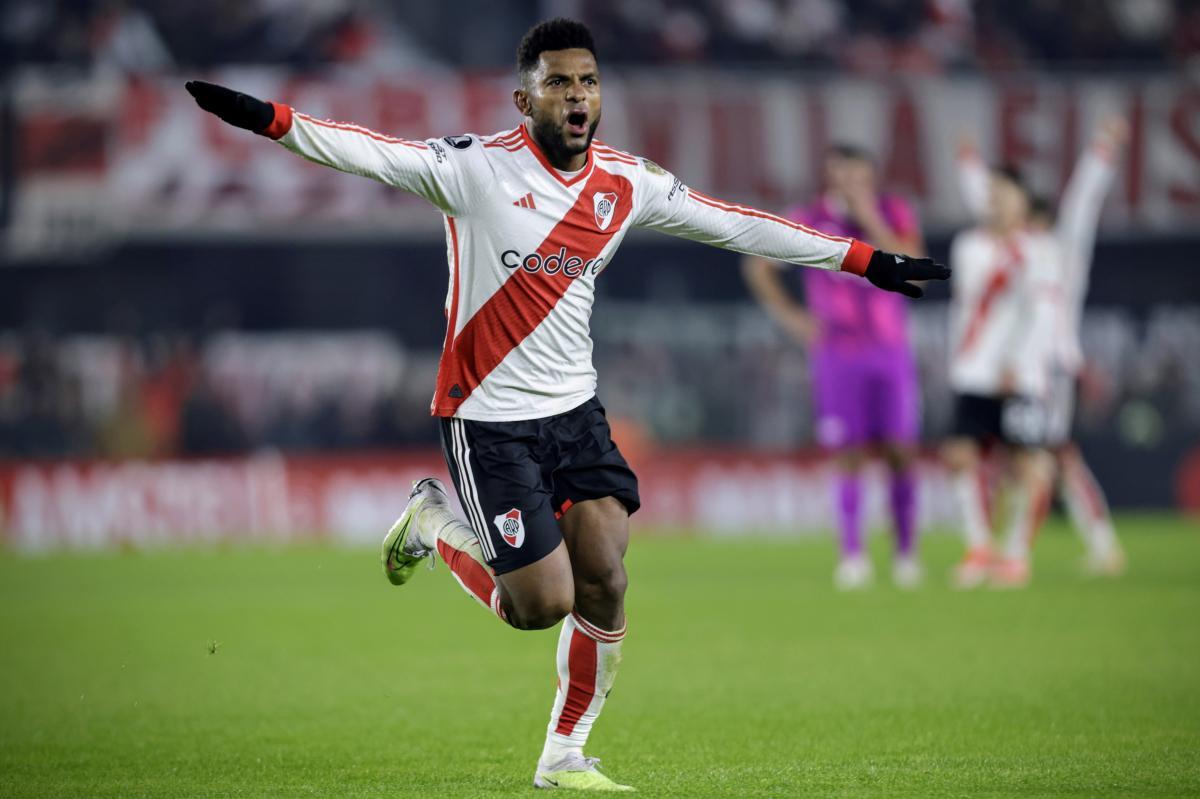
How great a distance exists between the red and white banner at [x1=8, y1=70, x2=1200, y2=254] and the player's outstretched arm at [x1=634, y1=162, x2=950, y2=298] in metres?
13.7

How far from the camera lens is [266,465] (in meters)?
18.7

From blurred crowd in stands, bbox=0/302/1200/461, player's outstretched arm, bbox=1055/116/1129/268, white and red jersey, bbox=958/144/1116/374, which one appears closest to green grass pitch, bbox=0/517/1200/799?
white and red jersey, bbox=958/144/1116/374

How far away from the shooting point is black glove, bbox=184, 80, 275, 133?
4.88m

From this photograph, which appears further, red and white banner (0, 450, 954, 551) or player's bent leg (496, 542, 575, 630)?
red and white banner (0, 450, 954, 551)

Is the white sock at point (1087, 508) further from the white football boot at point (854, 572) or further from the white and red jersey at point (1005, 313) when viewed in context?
the white football boot at point (854, 572)

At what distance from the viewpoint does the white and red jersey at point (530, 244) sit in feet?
18.0

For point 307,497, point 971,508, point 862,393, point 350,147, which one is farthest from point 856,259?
point 307,497

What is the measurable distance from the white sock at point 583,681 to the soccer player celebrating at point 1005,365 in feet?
23.0

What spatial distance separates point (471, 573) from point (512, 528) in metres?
0.42

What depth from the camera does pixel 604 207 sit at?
5.68m

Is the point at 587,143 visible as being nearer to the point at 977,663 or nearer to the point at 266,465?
Result: the point at 977,663

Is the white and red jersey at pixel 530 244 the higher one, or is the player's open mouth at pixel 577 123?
the player's open mouth at pixel 577 123

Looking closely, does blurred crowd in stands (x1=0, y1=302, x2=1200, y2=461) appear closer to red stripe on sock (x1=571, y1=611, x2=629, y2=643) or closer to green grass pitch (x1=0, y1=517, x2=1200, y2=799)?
green grass pitch (x1=0, y1=517, x2=1200, y2=799)

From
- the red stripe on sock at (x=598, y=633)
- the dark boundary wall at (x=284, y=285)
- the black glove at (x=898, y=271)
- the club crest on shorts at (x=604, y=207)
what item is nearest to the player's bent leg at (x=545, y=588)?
the red stripe on sock at (x=598, y=633)
